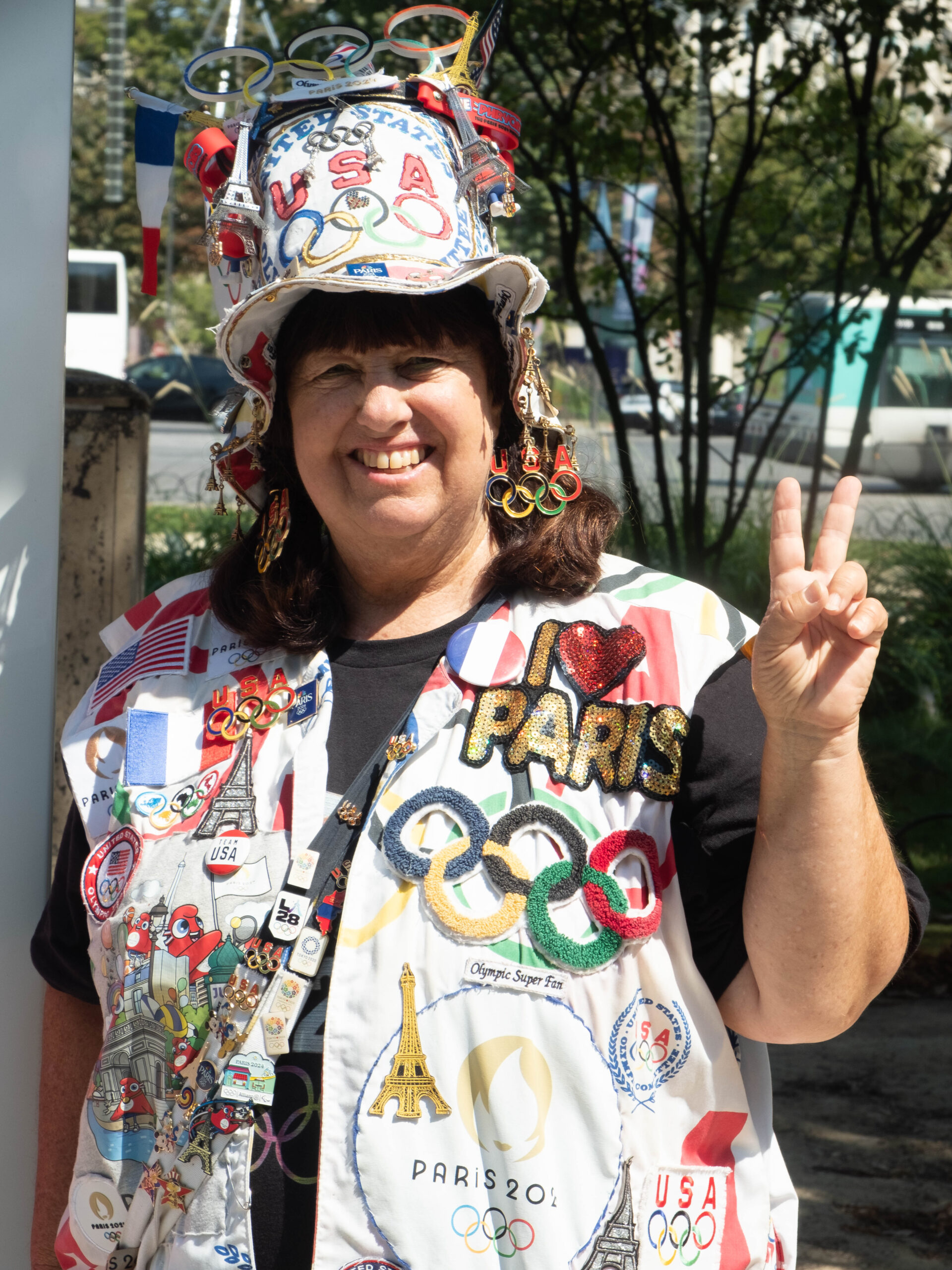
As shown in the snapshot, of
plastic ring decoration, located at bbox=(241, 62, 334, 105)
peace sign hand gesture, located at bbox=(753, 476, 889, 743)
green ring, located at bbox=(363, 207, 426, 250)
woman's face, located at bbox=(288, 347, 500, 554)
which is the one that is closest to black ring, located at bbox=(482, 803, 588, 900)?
peace sign hand gesture, located at bbox=(753, 476, 889, 743)

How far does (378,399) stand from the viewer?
178cm

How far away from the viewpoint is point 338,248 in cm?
180

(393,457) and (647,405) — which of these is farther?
(647,405)

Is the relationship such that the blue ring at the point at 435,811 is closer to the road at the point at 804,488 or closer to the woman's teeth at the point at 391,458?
the woman's teeth at the point at 391,458

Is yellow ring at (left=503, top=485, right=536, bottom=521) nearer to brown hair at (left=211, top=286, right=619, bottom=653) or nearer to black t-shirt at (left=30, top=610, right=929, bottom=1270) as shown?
brown hair at (left=211, top=286, right=619, bottom=653)

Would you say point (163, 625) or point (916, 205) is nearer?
point (163, 625)

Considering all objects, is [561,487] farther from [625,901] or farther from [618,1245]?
[618,1245]


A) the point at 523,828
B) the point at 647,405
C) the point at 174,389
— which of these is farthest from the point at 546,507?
the point at 174,389

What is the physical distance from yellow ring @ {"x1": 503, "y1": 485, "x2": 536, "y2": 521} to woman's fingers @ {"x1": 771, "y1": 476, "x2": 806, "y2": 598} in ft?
1.86

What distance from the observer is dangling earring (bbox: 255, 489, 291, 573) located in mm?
2047

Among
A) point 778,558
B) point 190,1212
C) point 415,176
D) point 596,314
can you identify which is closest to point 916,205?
point 596,314

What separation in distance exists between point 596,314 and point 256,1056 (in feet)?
19.4

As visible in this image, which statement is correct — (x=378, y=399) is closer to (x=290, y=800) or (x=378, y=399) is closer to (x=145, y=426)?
(x=290, y=800)

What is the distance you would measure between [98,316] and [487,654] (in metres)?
16.9
